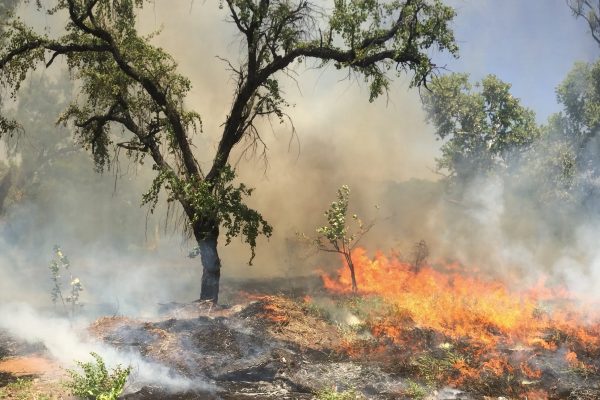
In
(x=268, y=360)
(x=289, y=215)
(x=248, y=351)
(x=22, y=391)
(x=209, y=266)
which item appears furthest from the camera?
(x=289, y=215)

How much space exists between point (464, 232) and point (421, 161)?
1413 centimetres

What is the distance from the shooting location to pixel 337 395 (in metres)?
10.2

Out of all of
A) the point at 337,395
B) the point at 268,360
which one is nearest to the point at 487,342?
the point at 337,395

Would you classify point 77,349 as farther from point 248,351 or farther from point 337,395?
point 337,395

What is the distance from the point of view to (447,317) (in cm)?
1555

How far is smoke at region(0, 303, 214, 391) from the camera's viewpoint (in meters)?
10.8

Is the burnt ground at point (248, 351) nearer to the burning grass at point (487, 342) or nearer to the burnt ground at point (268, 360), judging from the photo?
the burnt ground at point (268, 360)

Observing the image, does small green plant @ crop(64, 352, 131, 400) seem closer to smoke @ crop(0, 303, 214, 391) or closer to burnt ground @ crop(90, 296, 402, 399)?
burnt ground @ crop(90, 296, 402, 399)

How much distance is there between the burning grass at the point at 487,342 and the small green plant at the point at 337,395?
205cm

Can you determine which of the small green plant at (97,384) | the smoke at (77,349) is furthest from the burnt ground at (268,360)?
the small green plant at (97,384)

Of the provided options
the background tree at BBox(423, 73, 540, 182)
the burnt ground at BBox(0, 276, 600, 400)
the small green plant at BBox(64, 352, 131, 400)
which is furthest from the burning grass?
the background tree at BBox(423, 73, 540, 182)

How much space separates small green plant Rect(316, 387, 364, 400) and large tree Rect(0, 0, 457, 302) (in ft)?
17.5

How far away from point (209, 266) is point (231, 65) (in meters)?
6.21

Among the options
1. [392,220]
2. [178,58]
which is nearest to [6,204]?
[178,58]
